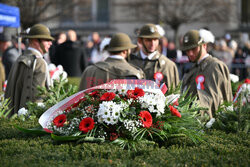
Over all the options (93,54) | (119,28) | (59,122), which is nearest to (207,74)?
(59,122)

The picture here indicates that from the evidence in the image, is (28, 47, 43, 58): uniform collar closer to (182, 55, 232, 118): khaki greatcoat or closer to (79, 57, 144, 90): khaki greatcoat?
(79, 57, 144, 90): khaki greatcoat

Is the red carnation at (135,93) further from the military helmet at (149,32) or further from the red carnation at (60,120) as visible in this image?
the military helmet at (149,32)

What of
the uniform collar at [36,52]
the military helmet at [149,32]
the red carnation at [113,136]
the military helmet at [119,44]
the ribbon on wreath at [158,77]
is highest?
the military helmet at [149,32]

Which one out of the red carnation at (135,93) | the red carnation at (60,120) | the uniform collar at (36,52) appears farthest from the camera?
the uniform collar at (36,52)

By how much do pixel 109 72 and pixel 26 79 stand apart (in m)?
1.36

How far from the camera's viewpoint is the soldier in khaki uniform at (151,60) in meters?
7.66

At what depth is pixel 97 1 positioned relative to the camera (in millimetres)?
32688

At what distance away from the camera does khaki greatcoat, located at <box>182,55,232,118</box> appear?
6.14 meters

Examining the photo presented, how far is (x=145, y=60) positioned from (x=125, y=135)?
3767 mm

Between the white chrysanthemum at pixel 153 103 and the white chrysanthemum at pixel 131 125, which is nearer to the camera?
the white chrysanthemum at pixel 131 125

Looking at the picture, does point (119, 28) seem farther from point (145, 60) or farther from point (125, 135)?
point (125, 135)

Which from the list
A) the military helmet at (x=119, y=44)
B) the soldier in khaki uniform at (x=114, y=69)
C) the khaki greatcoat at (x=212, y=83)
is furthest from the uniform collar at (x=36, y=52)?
the khaki greatcoat at (x=212, y=83)

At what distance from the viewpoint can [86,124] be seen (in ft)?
13.5

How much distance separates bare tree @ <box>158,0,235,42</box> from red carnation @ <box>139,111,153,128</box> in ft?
79.2
